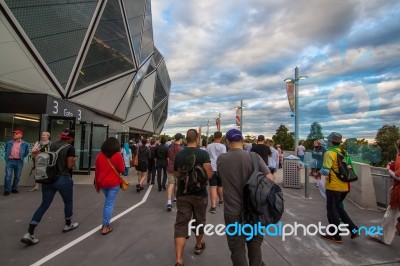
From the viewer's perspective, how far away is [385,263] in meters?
3.42

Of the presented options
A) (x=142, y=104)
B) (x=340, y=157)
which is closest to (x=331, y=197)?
(x=340, y=157)

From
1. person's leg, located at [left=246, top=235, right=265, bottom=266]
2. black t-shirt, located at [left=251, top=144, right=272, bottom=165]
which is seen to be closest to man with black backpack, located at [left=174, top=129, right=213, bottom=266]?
person's leg, located at [left=246, top=235, right=265, bottom=266]

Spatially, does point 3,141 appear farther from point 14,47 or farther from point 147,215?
point 147,215

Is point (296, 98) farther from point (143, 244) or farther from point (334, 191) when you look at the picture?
point (143, 244)

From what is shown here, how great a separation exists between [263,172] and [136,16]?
18452mm

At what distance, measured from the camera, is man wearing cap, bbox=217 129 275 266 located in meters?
2.54

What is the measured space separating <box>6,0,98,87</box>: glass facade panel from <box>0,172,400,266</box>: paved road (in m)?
6.98

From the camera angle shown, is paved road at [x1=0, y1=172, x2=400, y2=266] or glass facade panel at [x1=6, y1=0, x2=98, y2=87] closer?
paved road at [x1=0, y1=172, x2=400, y2=266]

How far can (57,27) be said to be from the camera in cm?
1071

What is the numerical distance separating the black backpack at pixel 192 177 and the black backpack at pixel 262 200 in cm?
88

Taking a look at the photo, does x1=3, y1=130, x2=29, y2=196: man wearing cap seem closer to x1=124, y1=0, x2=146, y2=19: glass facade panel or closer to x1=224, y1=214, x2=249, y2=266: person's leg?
x1=224, y1=214, x2=249, y2=266: person's leg

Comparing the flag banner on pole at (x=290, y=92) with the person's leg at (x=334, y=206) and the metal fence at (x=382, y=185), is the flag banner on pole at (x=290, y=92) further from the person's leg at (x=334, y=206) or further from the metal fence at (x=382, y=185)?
the person's leg at (x=334, y=206)

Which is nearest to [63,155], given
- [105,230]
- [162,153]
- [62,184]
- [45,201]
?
[62,184]

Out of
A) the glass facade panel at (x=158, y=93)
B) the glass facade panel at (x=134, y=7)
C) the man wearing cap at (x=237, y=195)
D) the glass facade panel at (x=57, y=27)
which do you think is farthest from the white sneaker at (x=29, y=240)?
the glass facade panel at (x=158, y=93)
